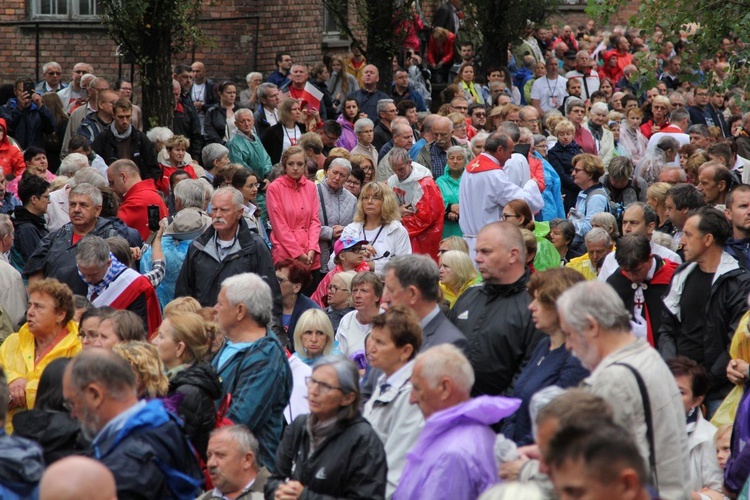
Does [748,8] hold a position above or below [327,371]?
above

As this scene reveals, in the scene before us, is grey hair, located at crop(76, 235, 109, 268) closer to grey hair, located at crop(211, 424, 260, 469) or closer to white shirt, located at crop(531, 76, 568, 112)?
grey hair, located at crop(211, 424, 260, 469)

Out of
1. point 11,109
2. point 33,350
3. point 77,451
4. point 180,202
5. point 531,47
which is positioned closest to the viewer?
point 77,451

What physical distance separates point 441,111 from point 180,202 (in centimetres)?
638

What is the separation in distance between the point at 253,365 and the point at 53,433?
1303 millimetres

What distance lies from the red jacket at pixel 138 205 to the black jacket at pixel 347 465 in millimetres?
5370

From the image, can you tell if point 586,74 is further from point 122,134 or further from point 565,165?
point 122,134

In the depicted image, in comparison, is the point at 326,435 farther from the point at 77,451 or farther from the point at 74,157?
the point at 74,157

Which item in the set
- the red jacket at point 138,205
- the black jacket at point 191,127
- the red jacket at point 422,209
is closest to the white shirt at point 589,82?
the black jacket at point 191,127

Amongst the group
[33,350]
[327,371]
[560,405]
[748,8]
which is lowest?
[33,350]

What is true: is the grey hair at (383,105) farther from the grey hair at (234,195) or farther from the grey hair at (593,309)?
the grey hair at (593,309)

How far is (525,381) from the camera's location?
5.79 meters

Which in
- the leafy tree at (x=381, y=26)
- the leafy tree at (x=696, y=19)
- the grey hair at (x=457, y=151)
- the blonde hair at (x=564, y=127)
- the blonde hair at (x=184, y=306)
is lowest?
the blonde hair at (x=184, y=306)

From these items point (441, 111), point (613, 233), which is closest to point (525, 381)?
point (613, 233)

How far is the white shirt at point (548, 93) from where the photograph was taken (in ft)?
68.9
